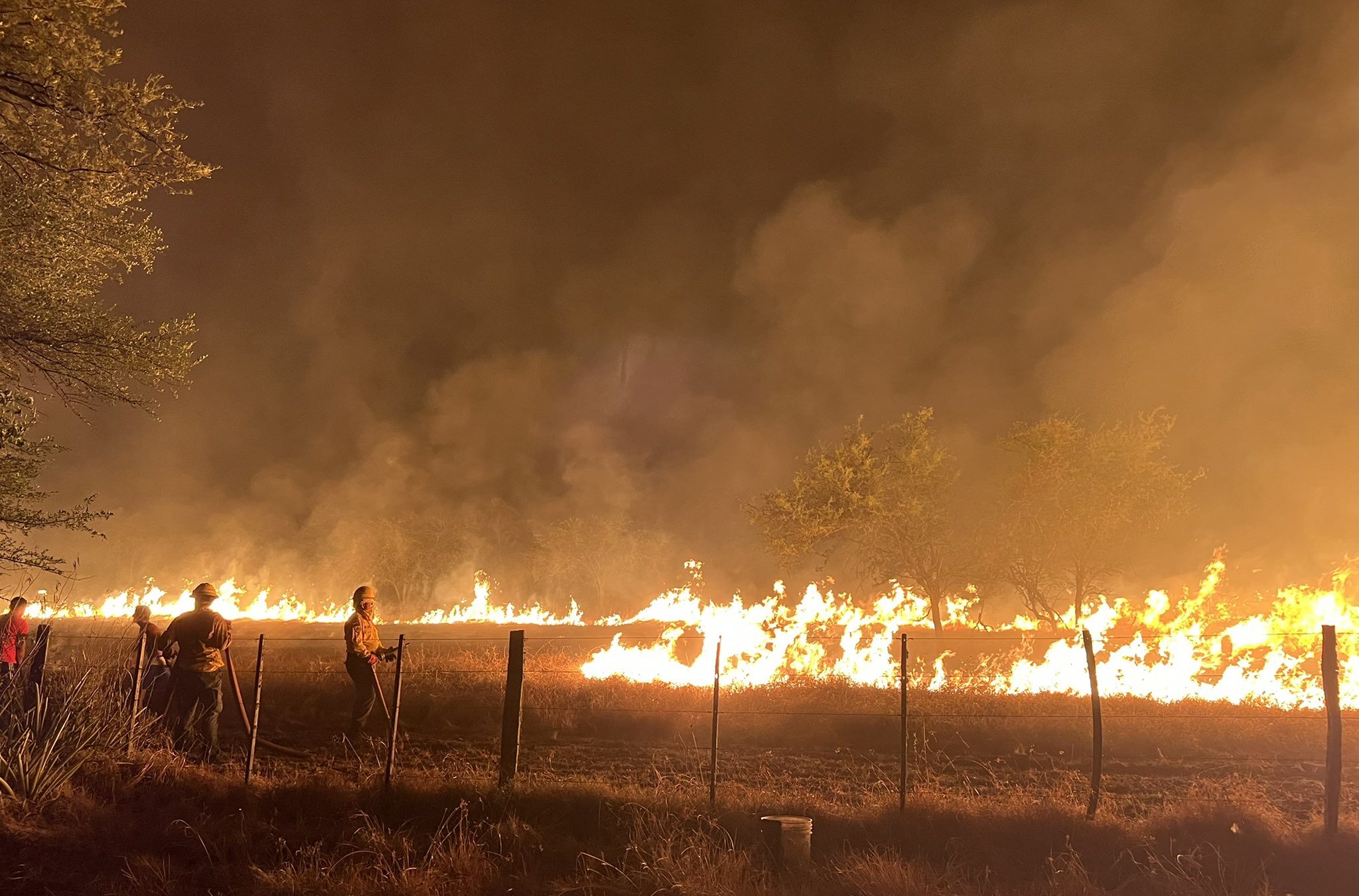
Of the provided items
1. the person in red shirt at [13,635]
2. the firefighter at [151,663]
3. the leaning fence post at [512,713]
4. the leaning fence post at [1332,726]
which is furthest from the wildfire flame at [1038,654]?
the person in red shirt at [13,635]

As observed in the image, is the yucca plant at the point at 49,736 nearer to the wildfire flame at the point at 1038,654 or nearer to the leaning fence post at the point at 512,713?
the leaning fence post at the point at 512,713

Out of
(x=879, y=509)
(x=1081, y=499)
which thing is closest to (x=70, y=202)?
(x=879, y=509)

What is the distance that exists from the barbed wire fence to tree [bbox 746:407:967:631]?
11.0 m

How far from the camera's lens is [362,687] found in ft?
38.1

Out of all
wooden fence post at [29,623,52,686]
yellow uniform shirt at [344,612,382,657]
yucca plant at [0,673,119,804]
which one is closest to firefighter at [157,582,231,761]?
yucca plant at [0,673,119,804]

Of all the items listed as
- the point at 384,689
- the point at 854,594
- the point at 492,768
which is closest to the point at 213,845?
the point at 492,768

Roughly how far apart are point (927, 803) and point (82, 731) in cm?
933

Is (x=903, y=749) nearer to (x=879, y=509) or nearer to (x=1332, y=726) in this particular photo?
(x=1332, y=726)

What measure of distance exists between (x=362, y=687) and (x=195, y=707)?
2059mm

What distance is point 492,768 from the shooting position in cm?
1078

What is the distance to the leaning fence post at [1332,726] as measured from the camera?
8.11 metres

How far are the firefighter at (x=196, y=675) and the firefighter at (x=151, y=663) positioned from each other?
0.91ft

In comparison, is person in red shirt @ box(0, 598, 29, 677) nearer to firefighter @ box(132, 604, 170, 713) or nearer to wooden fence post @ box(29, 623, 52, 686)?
wooden fence post @ box(29, 623, 52, 686)

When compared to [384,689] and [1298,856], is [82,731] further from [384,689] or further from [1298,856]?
[1298,856]
